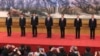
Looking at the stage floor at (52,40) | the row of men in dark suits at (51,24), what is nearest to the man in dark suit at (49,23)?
the row of men in dark suits at (51,24)

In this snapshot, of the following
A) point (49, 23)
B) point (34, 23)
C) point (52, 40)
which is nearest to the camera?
point (52, 40)

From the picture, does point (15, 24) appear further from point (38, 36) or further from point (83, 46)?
point (83, 46)

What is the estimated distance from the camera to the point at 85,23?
71.2 ft

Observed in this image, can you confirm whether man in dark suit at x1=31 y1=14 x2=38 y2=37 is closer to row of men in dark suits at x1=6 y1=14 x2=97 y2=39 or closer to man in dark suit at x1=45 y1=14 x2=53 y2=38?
row of men in dark suits at x1=6 y1=14 x2=97 y2=39

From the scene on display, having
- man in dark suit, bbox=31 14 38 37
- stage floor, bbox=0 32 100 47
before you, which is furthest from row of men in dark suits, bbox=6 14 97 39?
stage floor, bbox=0 32 100 47

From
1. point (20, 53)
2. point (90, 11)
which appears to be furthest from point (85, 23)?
point (20, 53)

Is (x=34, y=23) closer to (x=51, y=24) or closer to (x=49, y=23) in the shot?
(x=49, y=23)

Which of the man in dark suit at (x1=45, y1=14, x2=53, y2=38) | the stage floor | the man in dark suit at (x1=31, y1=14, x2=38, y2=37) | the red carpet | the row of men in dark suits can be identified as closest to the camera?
the red carpet

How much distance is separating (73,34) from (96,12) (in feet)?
7.23

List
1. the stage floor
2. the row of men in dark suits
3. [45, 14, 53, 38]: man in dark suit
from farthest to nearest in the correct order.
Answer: [45, 14, 53, 38]: man in dark suit < the row of men in dark suits < the stage floor

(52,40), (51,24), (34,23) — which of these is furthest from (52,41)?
(34,23)

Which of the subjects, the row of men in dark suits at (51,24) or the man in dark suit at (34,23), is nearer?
the row of men in dark suits at (51,24)

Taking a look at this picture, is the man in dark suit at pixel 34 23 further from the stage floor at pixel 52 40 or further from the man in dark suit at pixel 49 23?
the man in dark suit at pixel 49 23

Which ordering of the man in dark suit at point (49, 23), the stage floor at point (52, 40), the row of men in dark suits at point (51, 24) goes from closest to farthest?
1. the stage floor at point (52, 40)
2. the row of men in dark suits at point (51, 24)
3. the man in dark suit at point (49, 23)
